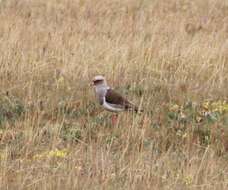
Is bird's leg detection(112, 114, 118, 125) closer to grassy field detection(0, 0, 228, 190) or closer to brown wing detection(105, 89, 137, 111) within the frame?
grassy field detection(0, 0, 228, 190)

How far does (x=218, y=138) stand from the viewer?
768 centimetres

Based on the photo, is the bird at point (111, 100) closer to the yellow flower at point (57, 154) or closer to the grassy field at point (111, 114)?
the grassy field at point (111, 114)

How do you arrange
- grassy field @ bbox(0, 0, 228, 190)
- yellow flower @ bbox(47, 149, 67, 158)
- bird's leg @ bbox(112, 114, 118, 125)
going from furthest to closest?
bird's leg @ bbox(112, 114, 118, 125) → yellow flower @ bbox(47, 149, 67, 158) → grassy field @ bbox(0, 0, 228, 190)

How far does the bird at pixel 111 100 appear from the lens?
7996 mm

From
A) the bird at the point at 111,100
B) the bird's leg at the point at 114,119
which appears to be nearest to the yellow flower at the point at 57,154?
the bird's leg at the point at 114,119

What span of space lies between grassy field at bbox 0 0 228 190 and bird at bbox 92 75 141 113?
11 cm

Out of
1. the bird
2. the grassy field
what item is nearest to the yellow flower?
the grassy field

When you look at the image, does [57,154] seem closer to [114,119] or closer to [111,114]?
[114,119]

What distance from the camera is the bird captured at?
8.00m

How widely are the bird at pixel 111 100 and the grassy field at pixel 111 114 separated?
113mm

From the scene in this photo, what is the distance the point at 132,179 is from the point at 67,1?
1203 centimetres

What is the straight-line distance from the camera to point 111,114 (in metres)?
8.40

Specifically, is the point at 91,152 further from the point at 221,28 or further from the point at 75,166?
the point at 221,28

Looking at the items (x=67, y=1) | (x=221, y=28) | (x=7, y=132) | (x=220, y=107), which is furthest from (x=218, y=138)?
(x=67, y=1)
